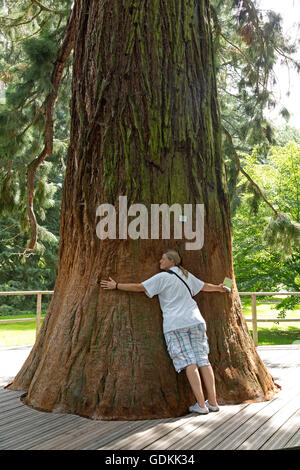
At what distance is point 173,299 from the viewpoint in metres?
4.50

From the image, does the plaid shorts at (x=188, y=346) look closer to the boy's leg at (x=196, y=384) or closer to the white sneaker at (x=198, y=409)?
the boy's leg at (x=196, y=384)

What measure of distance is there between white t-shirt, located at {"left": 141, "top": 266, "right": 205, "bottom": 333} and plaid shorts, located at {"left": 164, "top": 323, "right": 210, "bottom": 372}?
0.07 metres

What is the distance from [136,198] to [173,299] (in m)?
1.11

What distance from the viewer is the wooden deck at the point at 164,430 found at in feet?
Answer: 11.4

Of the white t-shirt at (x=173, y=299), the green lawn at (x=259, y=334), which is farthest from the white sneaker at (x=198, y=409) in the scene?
the green lawn at (x=259, y=334)

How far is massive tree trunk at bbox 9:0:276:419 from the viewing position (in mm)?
4512

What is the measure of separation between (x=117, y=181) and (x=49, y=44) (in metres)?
3.34

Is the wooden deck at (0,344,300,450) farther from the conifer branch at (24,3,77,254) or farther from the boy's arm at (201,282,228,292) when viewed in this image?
the conifer branch at (24,3,77,254)

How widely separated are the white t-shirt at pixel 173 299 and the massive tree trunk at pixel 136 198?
0.17 m

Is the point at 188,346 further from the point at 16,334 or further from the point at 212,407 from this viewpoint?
the point at 16,334

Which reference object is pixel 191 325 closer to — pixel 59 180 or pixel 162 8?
pixel 162 8

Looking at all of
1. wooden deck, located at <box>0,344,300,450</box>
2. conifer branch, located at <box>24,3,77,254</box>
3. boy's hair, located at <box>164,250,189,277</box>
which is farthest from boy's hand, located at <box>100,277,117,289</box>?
conifer branch, located at <box>24,3,77,254</box>
